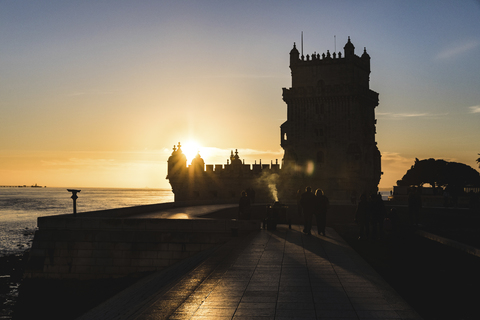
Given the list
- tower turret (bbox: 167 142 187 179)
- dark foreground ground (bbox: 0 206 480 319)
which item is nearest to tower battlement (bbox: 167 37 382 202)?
tower turret (bbox: 167 142 187 179)

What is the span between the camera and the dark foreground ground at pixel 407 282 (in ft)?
31.0

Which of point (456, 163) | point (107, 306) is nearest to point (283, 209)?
point (107, 306)

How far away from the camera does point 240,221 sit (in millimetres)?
18891

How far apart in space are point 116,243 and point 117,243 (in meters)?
0.04

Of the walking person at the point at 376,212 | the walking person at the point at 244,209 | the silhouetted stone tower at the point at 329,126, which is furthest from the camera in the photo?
→ the silhouetted stone tower at the point at 329,126

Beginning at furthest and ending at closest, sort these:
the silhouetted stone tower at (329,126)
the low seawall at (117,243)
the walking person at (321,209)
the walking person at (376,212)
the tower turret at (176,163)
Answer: the tower turret at (176,163) → the silhouetted stone tower at (329,126) → the low seawall at (117,243) → the walking person at (321,209) → the walking person at (376,212)

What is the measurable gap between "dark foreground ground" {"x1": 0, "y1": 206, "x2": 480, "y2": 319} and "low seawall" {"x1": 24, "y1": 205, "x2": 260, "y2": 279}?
558 millimetres

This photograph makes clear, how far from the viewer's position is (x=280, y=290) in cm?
903

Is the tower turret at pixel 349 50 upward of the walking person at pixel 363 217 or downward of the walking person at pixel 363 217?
upward

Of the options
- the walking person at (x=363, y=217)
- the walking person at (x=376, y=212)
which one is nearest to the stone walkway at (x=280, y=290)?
the walking person at (x=363, y=217)

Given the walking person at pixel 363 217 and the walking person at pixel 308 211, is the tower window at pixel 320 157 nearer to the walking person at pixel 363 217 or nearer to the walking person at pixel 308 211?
the walking person at pixel 363 217

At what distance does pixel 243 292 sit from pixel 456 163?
3711 inches

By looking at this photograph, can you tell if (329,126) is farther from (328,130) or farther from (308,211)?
(308,211)

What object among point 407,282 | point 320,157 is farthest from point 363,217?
point 320,157
